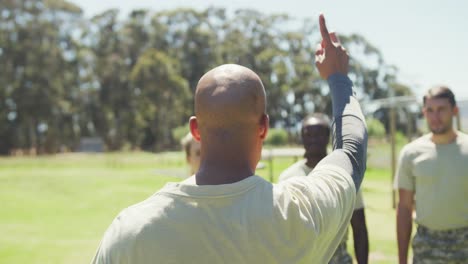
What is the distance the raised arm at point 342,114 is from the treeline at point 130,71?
5442 centimetres

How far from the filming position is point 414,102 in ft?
44.4

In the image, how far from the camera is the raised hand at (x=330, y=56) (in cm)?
193

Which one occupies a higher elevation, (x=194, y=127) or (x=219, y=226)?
(x=194, y=127)

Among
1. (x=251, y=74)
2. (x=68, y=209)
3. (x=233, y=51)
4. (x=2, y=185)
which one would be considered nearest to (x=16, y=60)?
(x=233, y=51)

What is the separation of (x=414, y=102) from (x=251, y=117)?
12690mm

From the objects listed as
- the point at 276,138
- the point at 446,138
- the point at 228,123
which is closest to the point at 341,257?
the point at 446,138

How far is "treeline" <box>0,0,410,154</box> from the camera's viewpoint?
54.2m

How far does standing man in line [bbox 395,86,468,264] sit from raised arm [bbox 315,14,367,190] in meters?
2.61

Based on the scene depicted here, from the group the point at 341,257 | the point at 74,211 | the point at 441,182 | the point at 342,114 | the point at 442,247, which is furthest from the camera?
the point at 74,211

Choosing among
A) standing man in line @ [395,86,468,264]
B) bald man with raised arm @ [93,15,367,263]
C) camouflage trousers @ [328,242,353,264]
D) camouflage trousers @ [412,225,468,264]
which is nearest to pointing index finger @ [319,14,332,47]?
bald man with raised arm @ [93,15,367,263]

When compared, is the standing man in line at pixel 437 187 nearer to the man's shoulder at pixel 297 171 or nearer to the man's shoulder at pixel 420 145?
the man's shoulder at pixel 420 145

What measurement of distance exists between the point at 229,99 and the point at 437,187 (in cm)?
310

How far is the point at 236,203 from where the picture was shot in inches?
60.6

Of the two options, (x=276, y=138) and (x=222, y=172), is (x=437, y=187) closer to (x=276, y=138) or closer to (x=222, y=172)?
(x=222, y=172)
